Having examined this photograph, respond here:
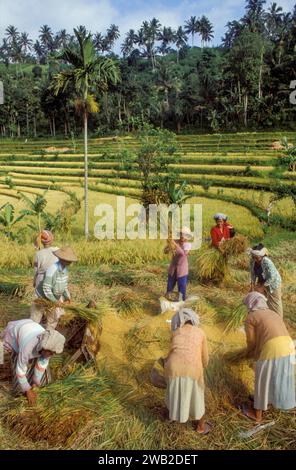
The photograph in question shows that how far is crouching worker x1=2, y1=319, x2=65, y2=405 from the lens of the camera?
3051 millimetres

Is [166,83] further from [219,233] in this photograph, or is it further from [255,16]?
[219,233]

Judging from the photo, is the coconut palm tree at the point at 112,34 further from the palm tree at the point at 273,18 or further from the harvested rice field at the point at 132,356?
the harvested rice field at the point at 132,356

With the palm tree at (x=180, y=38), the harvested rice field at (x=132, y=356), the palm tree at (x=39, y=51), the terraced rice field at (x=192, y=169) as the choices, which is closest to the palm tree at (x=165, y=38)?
the palm tree at (x=180, y=38)

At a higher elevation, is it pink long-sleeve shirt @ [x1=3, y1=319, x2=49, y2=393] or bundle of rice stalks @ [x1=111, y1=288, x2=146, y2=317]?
pink long-sleeve shirt @ [x1=3, y1=319, x2=49, y2=393]

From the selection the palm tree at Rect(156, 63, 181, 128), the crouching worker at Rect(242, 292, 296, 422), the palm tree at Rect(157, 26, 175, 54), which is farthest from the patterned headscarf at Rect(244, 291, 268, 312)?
the palm tree at Rect(157, 26, 175, 54)

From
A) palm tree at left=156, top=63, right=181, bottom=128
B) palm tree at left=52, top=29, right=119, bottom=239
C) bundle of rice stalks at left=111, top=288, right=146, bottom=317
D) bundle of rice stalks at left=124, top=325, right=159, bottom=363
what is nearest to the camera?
bundle of rice stalks at left=124, top=325, right=159, bottom=363

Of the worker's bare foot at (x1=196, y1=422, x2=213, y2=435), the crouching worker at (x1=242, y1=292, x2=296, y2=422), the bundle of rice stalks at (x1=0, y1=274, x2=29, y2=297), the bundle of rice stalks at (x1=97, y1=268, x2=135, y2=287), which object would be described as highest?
the crouching worker at (x1=242, y1=292, x2=296, y2=422)

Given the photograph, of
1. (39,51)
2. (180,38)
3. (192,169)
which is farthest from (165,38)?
(192,169)

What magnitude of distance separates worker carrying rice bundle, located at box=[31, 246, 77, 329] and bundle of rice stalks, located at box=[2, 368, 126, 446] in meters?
0.56

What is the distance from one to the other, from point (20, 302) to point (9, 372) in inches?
66.7

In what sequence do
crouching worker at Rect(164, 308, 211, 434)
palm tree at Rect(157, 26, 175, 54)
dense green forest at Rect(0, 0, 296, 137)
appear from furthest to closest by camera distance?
palm tree at Rect(157, 26, 175, 54) → dense green forest at Rect(0, 0, 296, 137) → crouching worker at Rect(164, 308, 211, 434)

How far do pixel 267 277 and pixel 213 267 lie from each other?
1.63 metres

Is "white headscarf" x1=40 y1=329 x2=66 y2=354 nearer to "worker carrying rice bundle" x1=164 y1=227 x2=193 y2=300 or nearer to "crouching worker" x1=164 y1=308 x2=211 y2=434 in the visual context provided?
"crouching worker" x1=164 y1=308 x2=211 y2=434
